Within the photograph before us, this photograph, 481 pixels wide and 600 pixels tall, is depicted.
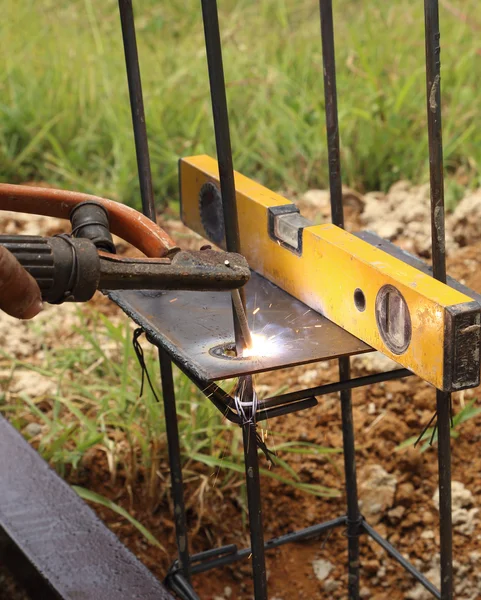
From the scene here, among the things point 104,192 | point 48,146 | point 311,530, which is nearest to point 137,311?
point 311,530

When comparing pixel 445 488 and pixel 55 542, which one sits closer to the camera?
pixel 445 488

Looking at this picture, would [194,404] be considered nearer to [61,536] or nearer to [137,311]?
[61,536]

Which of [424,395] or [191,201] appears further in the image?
[424,395]

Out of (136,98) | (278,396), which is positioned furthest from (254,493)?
(136,98)

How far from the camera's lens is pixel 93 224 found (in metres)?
1.53

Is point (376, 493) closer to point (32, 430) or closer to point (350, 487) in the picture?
point (350, 487)

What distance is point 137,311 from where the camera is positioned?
1719 mm

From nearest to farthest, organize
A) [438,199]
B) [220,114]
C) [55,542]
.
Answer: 1. [220,114]
2. [438,199]
3. [55,542]

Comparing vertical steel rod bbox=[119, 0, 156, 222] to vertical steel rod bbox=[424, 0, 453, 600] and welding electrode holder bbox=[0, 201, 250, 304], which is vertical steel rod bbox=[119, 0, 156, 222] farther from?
vertical steel rod bbox=[424, 0, 453, 600]

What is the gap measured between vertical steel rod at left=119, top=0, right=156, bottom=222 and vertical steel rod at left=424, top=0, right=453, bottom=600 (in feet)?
1.67

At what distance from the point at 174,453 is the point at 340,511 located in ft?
2.18

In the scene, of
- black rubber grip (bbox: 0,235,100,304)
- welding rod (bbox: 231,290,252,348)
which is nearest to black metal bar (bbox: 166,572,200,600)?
welding rod (bbox: 231,290,252,348)

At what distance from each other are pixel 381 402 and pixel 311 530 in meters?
0.58

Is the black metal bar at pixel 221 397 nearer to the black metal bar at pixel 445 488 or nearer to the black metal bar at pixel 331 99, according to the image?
the black metal bar at pixel 445 488
